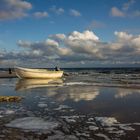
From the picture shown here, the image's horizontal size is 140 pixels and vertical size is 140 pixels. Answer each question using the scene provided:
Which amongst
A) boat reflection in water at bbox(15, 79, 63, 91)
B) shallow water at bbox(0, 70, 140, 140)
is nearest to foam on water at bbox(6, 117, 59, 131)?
shallow water at bbox(0, 70, 140, 140)

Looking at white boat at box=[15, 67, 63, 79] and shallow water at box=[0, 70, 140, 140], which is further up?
white boat at box=[15, 67, 63, 79]

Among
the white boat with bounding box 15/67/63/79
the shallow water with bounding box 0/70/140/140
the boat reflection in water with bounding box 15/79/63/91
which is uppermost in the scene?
the white boat with bounding box 15/67/63/79

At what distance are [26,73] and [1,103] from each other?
30.7 metres

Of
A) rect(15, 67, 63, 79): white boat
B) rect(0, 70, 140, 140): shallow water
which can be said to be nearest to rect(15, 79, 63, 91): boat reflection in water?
rect(15, 67, 63, 79): white boat

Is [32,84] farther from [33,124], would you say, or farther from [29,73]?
[33,124]

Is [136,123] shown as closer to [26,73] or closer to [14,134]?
[14,134]

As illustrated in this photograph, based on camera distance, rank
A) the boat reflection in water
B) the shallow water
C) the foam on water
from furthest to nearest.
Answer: the boat reflection in water, the foam on water, the shallow water

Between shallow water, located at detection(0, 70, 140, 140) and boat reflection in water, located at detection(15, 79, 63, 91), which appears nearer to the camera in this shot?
shallow water, located at detection(0, 70, 140, 140)

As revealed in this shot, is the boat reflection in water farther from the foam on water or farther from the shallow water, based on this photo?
the foam on water

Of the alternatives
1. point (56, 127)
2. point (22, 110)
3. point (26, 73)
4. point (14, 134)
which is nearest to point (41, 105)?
point (22, 110)

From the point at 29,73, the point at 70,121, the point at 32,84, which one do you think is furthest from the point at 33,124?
the point at 29,73

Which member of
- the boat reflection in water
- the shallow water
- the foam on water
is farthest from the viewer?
the boat reflection in water

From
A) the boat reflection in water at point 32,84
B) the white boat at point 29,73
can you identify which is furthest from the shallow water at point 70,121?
the white boat at point 29,73

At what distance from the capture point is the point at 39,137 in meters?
9.04
